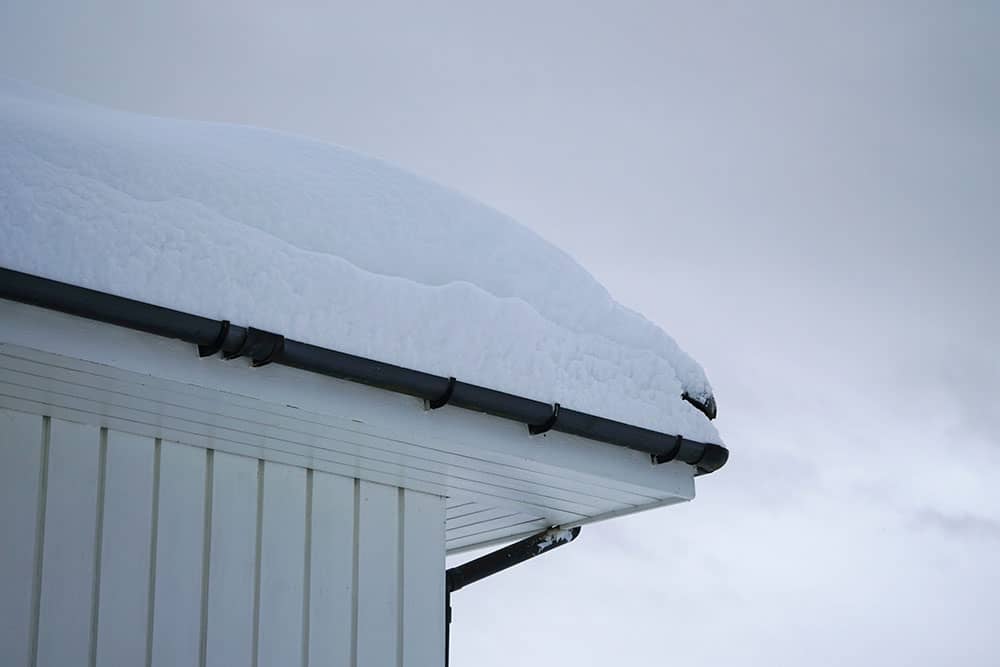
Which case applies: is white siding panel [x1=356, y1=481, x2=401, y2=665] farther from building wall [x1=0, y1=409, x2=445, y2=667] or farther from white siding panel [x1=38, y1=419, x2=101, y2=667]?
white siding panel [x1=38, y1=419, x2=101, y2=667]

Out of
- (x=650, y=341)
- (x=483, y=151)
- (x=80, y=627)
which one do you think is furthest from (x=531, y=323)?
(x=483, y=151)

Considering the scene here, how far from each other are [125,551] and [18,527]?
323mm

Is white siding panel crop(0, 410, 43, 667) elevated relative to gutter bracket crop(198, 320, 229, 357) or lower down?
lower down

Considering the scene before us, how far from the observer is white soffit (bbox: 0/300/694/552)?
3289 mm

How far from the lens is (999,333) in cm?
1216

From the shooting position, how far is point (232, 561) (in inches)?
154

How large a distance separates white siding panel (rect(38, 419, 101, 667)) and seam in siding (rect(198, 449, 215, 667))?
13.6 inches

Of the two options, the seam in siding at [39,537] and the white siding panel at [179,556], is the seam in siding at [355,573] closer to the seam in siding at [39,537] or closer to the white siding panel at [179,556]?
the white siding panel at [179,556]

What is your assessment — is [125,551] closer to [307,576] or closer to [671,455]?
[307,576]

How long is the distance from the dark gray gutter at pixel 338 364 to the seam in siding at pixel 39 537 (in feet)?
2.03

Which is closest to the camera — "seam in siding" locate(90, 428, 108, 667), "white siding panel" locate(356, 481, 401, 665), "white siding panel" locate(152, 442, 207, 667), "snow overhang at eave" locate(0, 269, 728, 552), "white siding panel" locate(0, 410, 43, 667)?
"snow overhang at eave" locate(0, 269, 728, 552)

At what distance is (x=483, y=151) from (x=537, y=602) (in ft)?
13.8

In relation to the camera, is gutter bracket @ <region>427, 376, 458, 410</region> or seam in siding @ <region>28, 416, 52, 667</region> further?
gutter bracket @ <region>427, 376, 458, 410</region>

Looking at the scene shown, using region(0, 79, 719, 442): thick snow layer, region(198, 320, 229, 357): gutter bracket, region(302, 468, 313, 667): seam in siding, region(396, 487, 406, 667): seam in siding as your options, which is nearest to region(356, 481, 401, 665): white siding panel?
region(396, 487, 406, 667): seam in siding
